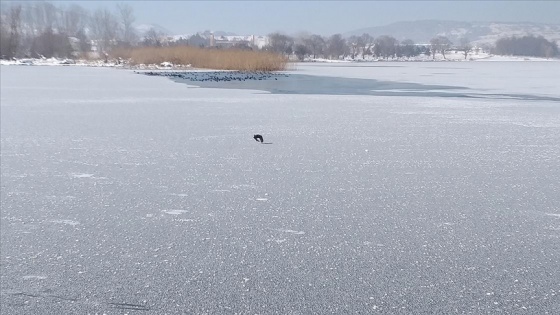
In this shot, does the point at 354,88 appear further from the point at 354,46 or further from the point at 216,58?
the point at 354,46

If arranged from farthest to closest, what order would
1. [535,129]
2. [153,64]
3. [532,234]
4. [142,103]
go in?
1. [153,64]
2. [142,103]
3. [535,129]
4. [532,234]

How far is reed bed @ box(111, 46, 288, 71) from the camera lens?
2680 cm

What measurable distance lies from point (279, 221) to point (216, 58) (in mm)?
27999

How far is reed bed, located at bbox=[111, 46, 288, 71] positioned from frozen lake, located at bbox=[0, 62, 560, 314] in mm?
19860

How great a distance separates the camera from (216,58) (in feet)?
100

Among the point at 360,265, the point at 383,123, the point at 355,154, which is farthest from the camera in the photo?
the point at 383,123

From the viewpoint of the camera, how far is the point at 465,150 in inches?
232

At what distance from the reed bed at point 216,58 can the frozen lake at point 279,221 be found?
19.9 m

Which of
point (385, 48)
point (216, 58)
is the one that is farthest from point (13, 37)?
point (385, 48)

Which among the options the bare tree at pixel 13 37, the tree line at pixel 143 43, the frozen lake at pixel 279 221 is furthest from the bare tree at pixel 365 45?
the frozen lake at pixel 279 221

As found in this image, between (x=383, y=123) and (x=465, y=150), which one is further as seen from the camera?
(x=383, y=123)

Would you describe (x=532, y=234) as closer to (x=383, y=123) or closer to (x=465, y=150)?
(x=465, y=150)

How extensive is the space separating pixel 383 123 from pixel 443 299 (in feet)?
19.6

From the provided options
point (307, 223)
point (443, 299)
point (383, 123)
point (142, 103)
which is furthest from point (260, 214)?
point (142, 103)
